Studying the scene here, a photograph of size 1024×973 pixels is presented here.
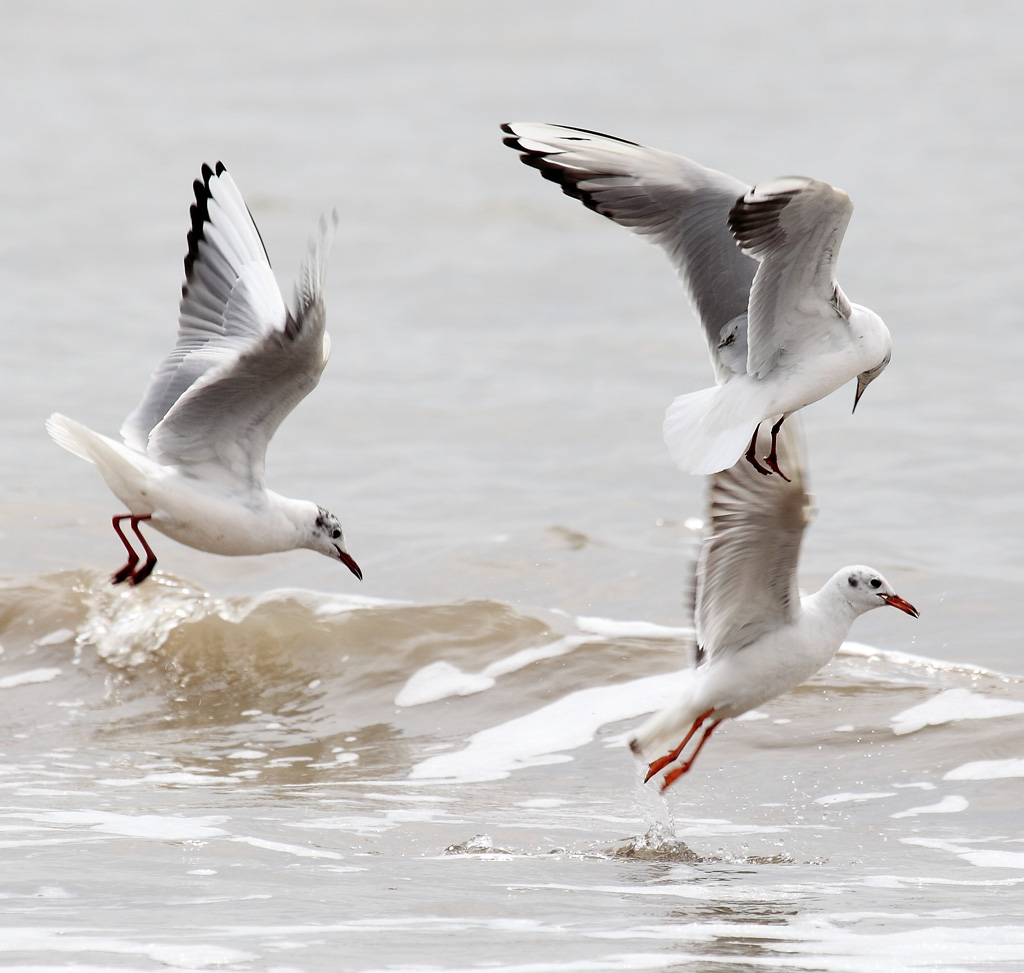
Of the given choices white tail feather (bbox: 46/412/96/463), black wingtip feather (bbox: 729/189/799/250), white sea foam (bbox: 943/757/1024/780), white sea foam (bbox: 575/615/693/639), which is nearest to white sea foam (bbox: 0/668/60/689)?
white tail feather (bbox: 46/412/96/463)

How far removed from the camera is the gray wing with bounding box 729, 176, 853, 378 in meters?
5.18

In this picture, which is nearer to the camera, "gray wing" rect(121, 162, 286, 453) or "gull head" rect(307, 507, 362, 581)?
"gray wing" rect(121, 162, 286, 453)

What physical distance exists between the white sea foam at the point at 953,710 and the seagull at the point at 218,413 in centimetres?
272

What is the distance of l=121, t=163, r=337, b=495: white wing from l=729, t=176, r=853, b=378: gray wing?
5.51 feet

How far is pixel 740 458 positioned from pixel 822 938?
5.80 feet

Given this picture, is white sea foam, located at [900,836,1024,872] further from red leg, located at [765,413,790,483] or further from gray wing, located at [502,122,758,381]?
gray wing, located at [502,122,758,381]

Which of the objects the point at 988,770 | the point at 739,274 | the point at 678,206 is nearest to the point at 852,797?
the point at 988,770

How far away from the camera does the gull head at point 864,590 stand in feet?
20.2

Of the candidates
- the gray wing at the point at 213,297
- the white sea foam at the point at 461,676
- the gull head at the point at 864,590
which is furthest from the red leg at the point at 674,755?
the gray wing at the point at 213,297

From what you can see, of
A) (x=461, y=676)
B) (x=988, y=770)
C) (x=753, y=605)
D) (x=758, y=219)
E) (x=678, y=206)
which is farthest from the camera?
(x=461, y=676)

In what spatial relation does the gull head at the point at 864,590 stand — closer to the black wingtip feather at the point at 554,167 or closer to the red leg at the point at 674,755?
the red leg at the point at 674,755

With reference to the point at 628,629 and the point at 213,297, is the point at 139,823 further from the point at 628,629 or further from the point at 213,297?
the point at 628,629

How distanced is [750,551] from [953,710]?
7.15 feet

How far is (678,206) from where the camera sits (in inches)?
252
